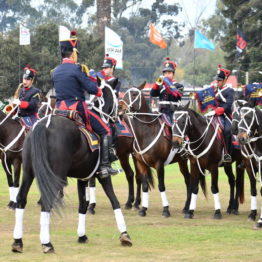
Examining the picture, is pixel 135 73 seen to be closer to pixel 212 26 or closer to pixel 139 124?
pixel 212 26

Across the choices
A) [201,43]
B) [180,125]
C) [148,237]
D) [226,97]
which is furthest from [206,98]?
[201,43]

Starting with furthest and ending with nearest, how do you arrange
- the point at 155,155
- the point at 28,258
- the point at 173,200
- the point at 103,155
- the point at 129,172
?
the point at 173,200 → the point at 129,172 → the point at 155,155 → the point at 103,155 → the point at 28,258

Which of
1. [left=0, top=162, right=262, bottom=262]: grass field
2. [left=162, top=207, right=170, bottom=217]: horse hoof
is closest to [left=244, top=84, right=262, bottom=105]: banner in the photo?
[left=0, top=162, right=262, bottom=262]: grass field

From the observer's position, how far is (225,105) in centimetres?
1580

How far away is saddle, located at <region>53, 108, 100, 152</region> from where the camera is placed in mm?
10961

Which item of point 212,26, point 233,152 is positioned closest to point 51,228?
point 233,152

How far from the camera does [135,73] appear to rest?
106 m

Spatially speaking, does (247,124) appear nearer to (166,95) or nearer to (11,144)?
(166,95)

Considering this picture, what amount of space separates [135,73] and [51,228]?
306 feet

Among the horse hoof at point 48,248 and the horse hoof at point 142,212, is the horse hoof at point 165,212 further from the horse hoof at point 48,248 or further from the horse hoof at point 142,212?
the horse hoof at point 48,248

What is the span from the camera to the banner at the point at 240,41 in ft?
151

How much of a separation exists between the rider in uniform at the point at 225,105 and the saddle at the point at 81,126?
4865 millimetres

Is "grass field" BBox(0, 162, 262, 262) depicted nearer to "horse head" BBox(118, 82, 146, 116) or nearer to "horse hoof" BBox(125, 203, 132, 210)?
"horse hoof" BBox(125, 203, 132, 210)

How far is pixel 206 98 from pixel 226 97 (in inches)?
18.7
